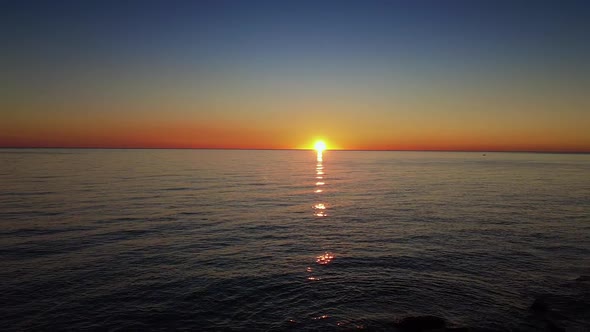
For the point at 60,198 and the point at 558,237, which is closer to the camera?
the point at 558,237

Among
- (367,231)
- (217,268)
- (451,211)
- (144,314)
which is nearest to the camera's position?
(144,314)

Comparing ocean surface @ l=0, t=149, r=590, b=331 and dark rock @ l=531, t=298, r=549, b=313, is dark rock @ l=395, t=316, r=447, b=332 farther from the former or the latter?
dark rock @ l=531, t=298, r=549, b=313

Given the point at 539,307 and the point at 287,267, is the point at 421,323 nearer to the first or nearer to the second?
the point at 539,307

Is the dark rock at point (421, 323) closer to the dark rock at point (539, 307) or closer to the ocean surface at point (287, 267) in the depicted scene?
the ocean surface at point (287, 267)

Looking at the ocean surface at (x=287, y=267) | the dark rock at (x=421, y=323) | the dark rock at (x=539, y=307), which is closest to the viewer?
the dark rock at (x=421, y=323)

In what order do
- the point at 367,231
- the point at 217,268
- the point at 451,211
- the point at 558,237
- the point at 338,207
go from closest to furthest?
the point at 217,268 < the point at 558,237 < the point at 367,231 < the point at 451,211 < the point at 338,207

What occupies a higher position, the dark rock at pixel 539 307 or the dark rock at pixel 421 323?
the dark rock at pixel 421 323

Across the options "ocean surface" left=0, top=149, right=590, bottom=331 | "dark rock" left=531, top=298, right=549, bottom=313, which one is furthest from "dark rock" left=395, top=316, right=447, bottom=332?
"dark rock" left=531, top=298, right=549, bottom=313

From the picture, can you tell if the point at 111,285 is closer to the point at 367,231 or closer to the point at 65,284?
the point at 65,284

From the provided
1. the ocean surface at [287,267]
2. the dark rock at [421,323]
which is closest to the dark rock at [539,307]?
the ocean surface at [287,267]

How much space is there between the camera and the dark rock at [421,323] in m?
13.9

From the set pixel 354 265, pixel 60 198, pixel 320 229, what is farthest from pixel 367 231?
pixel 60 198

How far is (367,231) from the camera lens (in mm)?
31109

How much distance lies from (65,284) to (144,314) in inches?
243
